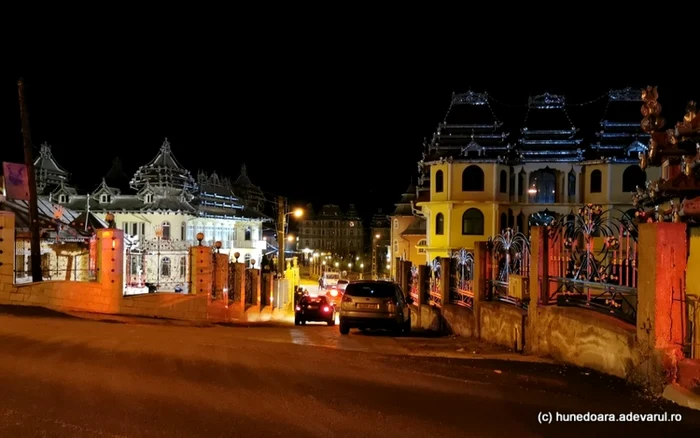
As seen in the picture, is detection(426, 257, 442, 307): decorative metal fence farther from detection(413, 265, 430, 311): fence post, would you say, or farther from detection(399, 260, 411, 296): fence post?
detection(399, 260, 411, 296): fence post

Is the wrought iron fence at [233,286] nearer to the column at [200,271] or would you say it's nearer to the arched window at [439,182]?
the column at [200,271]

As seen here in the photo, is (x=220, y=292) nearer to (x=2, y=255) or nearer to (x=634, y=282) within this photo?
(x=2, y=255)

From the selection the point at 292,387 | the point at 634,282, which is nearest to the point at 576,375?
the point at 634,282

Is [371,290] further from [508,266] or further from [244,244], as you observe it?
[244,244]

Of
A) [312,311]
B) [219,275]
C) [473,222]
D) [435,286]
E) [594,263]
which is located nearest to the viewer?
[594,263]

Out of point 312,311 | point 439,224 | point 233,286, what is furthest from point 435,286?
point 439,224

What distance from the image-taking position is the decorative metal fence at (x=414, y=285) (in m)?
24.3

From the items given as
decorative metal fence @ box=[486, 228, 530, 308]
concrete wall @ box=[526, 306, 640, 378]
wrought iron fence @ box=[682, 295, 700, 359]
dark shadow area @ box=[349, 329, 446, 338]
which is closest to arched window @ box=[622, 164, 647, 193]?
dark shadow area @ box=[349, 329, 446, 338]

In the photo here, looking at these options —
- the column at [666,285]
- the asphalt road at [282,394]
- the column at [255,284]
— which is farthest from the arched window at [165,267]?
the column at [666,285]

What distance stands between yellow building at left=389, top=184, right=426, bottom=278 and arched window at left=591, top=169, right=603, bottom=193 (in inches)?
576

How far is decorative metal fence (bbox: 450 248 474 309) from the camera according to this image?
56.6ft

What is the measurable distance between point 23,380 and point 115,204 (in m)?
46.1

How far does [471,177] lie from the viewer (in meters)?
41.9

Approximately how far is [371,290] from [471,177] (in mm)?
25326
